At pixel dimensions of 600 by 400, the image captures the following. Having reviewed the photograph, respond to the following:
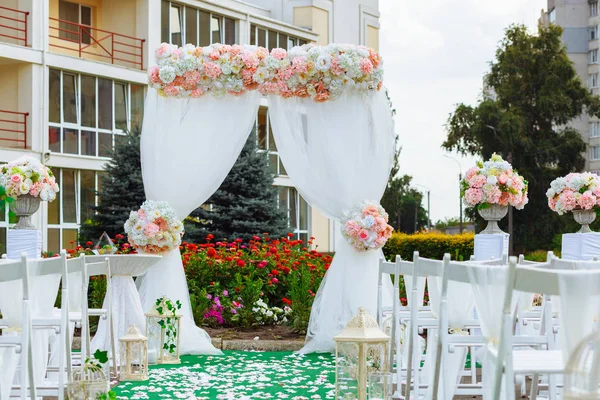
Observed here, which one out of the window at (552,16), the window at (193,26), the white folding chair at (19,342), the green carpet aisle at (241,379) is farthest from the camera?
the window at (552,16)

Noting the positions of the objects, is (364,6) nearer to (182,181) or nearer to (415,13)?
(415,13)

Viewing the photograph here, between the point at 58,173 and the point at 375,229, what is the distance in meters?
15.0

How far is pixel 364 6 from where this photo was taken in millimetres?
34594

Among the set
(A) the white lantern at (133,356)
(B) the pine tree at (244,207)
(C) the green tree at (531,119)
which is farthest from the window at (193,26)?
(A) the white lantern at (133,356)

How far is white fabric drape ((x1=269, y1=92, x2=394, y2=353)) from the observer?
1017cm

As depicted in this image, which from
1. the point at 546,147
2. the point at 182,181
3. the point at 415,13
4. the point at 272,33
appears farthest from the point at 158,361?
the point at 546,147

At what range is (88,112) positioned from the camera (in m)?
24.0

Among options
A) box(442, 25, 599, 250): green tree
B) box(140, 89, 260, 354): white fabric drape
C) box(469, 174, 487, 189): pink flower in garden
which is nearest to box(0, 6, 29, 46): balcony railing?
box(140, 89, 260, 354): white fabric drape

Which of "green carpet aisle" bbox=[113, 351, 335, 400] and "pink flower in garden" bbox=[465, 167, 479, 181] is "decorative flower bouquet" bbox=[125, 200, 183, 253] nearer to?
"green carpet aisle" bbox=[113, 351, 335, 400]

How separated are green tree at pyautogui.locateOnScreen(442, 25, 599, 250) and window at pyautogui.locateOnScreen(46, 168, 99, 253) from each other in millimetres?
21526

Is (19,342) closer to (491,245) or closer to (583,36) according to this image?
(491,245)

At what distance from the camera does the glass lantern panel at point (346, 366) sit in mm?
6660

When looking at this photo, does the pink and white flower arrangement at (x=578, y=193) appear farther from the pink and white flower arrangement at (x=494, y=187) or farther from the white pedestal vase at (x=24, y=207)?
the white pedestal vase at (x=24, y=207)

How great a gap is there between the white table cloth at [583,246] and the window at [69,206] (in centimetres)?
1399
